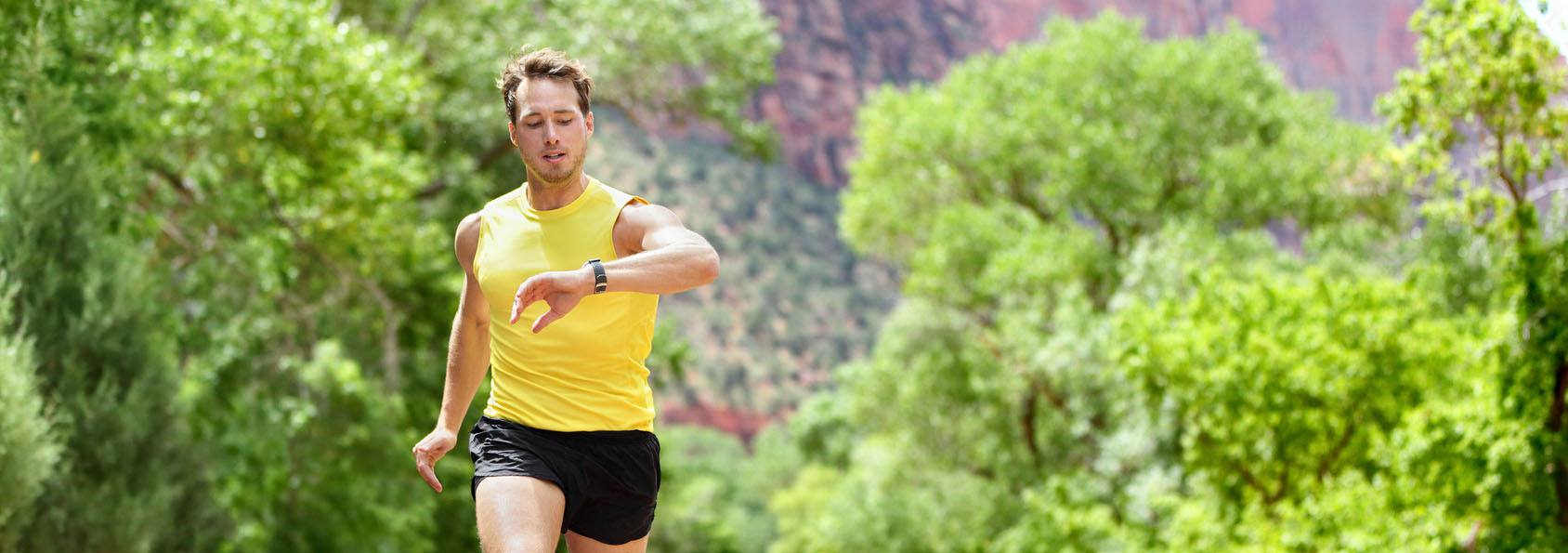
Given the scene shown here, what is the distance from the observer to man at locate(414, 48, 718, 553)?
3.79 metres

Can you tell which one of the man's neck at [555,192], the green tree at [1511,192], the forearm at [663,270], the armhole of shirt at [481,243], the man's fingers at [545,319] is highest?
the green tree at [1511,192]

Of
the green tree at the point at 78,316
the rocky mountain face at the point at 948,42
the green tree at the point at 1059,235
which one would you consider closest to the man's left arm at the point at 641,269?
the green tree at the point at 78,316

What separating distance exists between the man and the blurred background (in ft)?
16.0

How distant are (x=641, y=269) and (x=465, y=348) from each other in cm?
95

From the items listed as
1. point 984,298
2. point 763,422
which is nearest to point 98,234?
point 984,298

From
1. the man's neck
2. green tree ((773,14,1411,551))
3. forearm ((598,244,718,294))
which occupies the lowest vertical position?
forearm ((598,244,718,294))

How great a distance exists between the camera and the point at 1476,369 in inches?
516

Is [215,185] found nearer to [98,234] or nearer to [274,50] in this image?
[274,50]

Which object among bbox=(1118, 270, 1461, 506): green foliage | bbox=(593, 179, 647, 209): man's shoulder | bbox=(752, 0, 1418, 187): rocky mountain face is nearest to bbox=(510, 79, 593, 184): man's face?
bbox=(593, 179, 647, 209): man's shoulder

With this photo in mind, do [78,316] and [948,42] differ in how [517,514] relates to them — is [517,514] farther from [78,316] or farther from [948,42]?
[948,42]

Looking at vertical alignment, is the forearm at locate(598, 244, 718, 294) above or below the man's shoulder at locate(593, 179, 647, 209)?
below

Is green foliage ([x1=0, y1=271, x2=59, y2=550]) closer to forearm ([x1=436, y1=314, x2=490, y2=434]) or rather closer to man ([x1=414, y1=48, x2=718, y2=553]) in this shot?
forearm ([x1=436, y1=314, x2=490, y2=434])

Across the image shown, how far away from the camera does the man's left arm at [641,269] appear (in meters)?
3.32

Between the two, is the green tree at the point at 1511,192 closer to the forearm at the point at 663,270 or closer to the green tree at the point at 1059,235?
the green tree at the point at 1059,235
